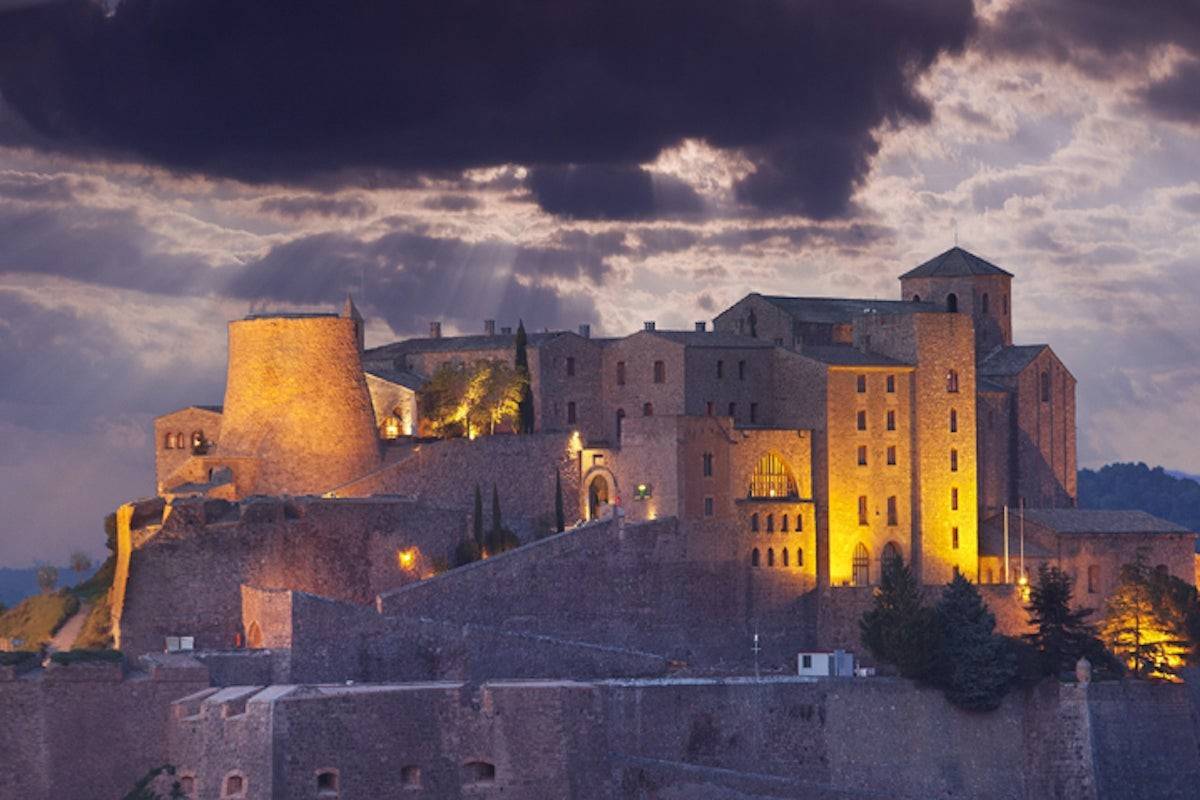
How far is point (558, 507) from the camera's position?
2749 inches

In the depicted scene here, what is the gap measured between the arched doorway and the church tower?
14.2 metres

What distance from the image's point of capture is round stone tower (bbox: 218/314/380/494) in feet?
226

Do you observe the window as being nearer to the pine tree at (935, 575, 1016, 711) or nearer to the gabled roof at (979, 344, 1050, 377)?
the pine tree at (935, 575, 1016, 711)

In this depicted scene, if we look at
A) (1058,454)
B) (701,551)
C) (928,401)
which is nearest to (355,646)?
(701,551)

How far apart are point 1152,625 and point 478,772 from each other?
21.1 meters

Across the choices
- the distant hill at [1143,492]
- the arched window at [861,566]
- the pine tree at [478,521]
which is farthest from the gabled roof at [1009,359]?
the distant hill at [1143,492]

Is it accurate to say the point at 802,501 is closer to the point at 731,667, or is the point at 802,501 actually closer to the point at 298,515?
the point at 731,667

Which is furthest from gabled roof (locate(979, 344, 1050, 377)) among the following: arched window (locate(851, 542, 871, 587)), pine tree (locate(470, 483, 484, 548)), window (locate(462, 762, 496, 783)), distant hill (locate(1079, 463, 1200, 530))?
distant hill (locate(1079, 463, 1200, 530))

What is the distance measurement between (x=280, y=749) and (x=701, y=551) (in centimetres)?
1661

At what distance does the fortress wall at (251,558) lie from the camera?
6291 centimetres

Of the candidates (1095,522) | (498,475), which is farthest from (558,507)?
(1095,522)

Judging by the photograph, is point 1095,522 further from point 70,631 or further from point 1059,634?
point 70,631

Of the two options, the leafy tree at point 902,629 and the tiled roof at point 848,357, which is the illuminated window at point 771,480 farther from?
the leafy tree at point 902,629

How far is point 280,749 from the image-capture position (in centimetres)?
5425
